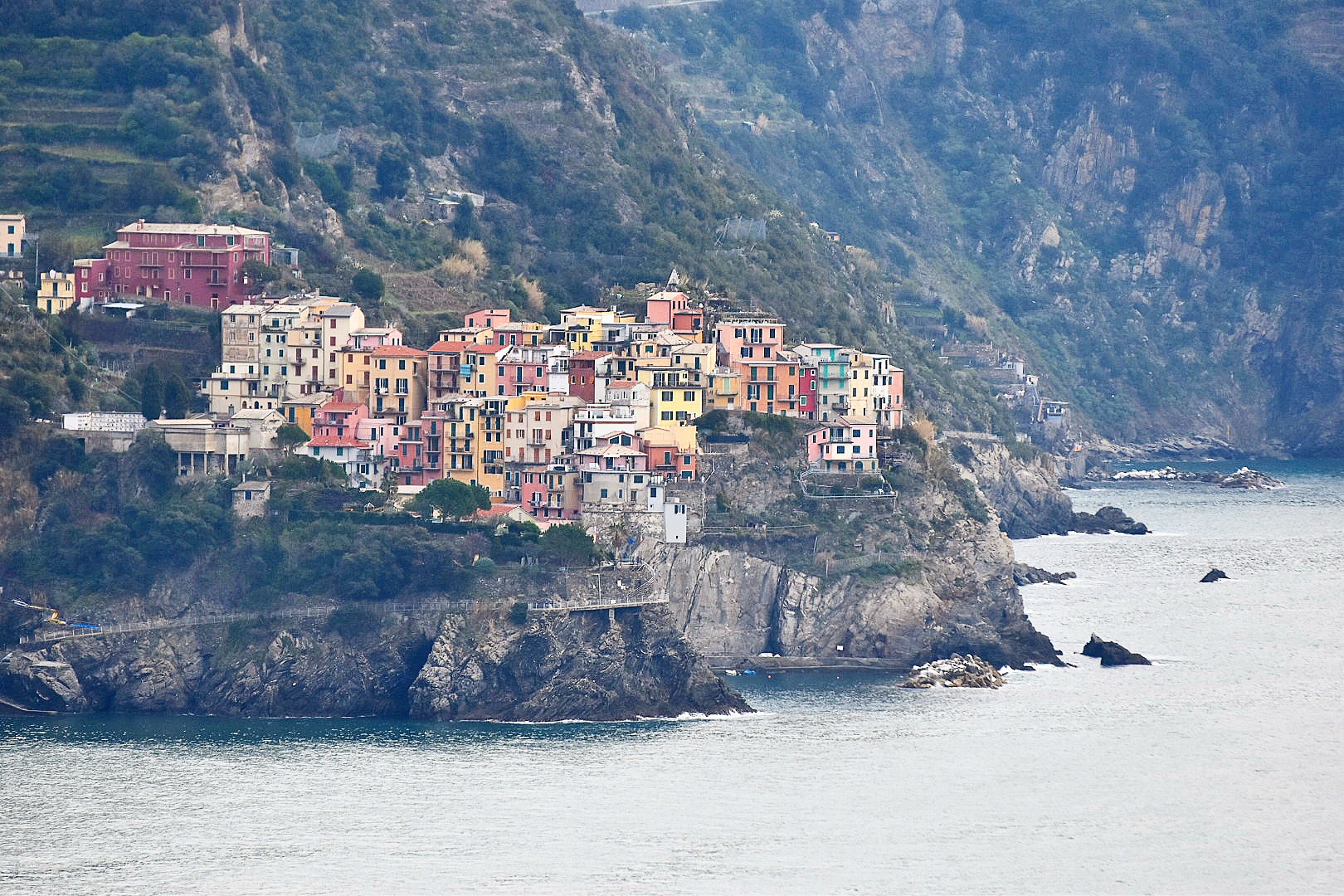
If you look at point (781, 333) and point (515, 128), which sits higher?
point (515, 128)

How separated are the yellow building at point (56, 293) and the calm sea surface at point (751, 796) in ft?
67.5

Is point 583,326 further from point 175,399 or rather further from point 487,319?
point 175,399

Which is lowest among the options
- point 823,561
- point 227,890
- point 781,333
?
point 227,890

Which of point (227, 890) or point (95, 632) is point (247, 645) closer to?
point (95, 632)

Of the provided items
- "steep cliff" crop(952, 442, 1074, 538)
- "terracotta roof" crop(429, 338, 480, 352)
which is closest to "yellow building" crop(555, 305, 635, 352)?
"terracotta roof" crop(429, 338, 480, 352)

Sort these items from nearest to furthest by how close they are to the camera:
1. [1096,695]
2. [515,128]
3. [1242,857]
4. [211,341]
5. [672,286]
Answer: [1242,857] → [1096,695] → [211,341] → [672,286] → [515,128]

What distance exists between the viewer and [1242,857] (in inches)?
3071

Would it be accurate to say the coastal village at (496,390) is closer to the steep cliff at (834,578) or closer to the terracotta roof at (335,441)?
the terracotta roof at (335,441)

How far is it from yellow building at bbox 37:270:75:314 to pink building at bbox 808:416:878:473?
24.9 meters

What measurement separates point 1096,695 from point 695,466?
1390cm

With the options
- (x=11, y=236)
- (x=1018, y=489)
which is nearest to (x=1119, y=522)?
(x=1018, y=489)

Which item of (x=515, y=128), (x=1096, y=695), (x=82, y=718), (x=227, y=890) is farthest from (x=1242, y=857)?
(x=515, y=128)

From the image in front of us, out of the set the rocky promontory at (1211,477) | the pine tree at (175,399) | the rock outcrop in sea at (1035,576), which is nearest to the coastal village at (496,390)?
the pine tree at (175,399)

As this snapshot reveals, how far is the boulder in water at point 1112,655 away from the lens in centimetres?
10162
